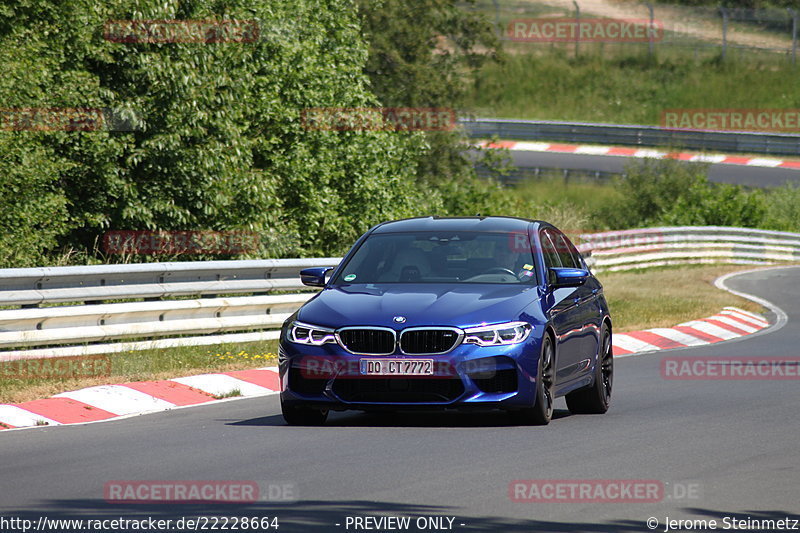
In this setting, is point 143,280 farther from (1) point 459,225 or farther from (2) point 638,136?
(2) point 638,136

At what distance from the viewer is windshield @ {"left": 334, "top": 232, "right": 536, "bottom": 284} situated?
1026 centimetres

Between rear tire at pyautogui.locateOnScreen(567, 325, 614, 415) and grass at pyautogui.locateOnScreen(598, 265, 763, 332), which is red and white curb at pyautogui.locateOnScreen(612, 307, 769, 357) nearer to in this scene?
grass at pyautogui.locateOnScreen(598, 265, 763, 332)

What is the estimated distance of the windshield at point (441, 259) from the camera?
33.7 ft

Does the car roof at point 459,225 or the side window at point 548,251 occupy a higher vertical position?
the car roof at point 459,225

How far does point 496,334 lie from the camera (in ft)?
30.5

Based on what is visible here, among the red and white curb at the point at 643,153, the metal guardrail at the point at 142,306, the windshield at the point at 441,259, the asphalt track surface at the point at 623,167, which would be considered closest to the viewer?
the windshield at the point at 441,259

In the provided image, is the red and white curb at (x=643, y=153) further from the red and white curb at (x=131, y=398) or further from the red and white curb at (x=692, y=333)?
the red and white curb at (x=131, y=398)

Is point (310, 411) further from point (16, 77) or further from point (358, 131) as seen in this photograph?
point (358, 131)

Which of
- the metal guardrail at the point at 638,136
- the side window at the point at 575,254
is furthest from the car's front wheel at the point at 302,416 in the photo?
the metal guardrail at the point at 638,136

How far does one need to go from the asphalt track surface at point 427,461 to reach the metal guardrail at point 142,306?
232cm

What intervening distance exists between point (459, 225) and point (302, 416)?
199 centimetres

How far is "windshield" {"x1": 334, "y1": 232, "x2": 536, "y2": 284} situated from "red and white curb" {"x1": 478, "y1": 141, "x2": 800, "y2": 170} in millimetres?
35111

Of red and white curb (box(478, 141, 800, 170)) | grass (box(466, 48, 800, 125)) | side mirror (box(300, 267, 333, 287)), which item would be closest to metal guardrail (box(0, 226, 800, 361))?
side mirror (box(300, 267, 333, 287))

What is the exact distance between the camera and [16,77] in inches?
762
